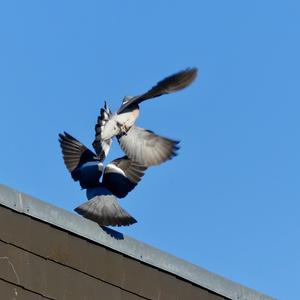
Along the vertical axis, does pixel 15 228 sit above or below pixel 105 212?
below

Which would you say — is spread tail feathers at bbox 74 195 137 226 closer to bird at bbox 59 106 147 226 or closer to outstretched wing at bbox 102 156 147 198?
bird at bbox 59 106 147 226

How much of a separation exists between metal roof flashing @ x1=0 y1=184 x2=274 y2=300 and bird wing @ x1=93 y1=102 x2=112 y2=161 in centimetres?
115

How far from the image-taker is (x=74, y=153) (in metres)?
7.75

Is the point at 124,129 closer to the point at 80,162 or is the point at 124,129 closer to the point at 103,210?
the point at 80,162

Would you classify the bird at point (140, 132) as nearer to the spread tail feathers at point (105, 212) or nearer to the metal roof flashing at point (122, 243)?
the spread tail feathers at point (105, 212)

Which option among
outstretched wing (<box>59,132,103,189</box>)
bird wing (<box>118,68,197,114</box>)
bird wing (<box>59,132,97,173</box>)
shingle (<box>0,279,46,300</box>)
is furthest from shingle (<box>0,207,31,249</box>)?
bird wing (<box>118,68,197,114</box>)

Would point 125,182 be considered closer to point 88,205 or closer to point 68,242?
point 88,205

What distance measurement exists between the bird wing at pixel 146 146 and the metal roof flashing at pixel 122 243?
126 cm

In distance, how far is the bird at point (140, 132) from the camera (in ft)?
26.0

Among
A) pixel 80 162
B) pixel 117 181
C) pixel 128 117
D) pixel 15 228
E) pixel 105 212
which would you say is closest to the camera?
pixel 15 228

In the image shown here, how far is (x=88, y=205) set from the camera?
22.8ft

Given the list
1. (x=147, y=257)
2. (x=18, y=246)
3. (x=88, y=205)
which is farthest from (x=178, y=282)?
(x=18, y=246)

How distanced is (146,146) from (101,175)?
31.3 inches

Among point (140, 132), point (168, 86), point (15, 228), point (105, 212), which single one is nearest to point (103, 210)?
point (105, 212)
